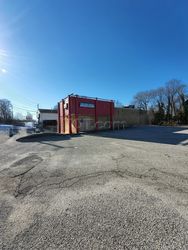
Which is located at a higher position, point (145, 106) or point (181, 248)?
point (145, 106)

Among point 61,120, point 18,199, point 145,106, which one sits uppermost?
point 145,106

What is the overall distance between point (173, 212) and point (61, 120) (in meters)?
23.8

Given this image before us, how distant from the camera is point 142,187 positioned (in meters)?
3.26

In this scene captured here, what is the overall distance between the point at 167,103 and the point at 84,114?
31.4 m

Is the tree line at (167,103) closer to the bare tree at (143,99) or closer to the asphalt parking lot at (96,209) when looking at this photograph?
the bare tree at (143,99)

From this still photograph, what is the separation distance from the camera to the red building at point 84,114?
20922mm

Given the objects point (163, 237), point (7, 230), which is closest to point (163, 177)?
point (163, 237)

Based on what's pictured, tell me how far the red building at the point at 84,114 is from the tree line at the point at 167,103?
17864mm

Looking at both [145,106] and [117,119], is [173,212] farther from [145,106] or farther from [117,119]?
[145,106]

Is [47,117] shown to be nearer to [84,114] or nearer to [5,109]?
[84,114]

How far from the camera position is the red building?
824 inches

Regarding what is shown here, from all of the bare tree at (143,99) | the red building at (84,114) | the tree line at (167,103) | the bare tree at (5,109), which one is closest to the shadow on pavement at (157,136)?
the red building at (84,114)

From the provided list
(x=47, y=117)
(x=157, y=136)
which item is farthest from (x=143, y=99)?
(x=157, y=136)

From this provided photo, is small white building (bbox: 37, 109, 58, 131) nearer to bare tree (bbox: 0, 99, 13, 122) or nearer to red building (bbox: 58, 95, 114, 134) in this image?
red building (bbox: 58, 95, 114, 134)
